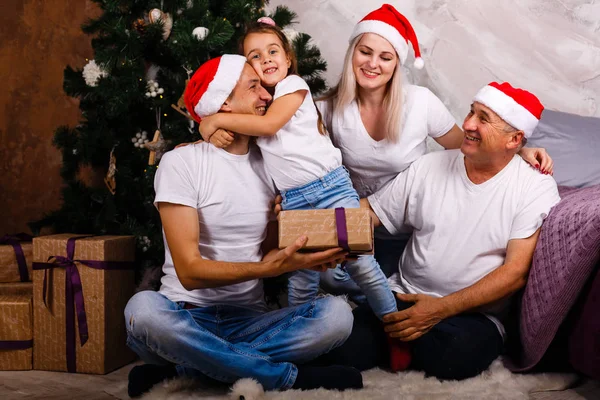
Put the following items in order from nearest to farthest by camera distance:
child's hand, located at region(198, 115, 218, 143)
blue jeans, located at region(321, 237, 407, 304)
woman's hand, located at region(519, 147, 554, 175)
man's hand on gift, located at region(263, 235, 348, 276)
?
man's hand on gift, located at region(263, 235, 348, 276)
child's hand, located at region(198, 115, 218, 143)
woman's hand, located at region(519, 147, 554, 175)
blue jeans, located at region(321, 237, 407, 304)

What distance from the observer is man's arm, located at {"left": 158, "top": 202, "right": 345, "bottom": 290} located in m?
1.74

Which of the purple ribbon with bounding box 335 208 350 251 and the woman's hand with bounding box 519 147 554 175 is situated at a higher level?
the woman's hand with bounding box 519 147 554 175

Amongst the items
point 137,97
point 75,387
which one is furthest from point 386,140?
point 75,387

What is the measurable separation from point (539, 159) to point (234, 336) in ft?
3.86

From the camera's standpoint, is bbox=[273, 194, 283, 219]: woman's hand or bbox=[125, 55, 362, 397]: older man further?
bbox=[273, 194, 283, 219]: woman's hand

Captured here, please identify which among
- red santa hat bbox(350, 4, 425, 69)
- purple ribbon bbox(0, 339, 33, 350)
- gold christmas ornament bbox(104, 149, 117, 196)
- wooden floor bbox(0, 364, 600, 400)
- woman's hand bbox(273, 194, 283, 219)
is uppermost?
red santa hat bbox(350, 4, 425, 69)

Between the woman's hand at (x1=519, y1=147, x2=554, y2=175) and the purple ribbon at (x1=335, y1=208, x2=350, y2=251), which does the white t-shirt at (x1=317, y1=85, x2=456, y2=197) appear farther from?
the purple ribbon at (x1=335, y1=208, x2=350, y2=251)

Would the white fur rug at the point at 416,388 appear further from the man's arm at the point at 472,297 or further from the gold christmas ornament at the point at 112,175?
the gold christmas ornament at the point at 112,175

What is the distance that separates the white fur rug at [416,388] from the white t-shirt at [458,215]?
27 centimetres

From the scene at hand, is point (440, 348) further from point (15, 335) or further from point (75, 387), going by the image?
point (15, 335)

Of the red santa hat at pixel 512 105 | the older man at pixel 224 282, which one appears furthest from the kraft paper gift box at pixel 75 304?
the red santa hat at pixel 512 105

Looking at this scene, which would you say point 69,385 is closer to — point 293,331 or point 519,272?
point 293,331

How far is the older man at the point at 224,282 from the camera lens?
1755 millimetres

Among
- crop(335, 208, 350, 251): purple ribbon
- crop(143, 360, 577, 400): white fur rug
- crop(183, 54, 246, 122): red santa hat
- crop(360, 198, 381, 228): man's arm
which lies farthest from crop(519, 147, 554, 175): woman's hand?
crop(183, 54, 246, 122): red santa hat
